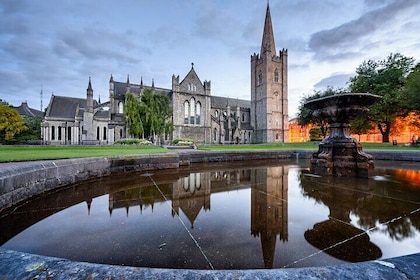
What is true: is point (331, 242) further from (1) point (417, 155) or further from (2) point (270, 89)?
(2) point (270, 89)

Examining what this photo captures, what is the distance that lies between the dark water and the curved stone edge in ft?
3.63

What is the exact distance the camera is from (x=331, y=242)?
2420mm

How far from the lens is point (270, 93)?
5444cm

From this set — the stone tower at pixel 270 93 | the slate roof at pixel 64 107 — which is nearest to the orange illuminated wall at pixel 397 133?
the stone tower at pixel 270 93

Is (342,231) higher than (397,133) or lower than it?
lower

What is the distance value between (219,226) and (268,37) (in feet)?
198

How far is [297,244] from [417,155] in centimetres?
1312

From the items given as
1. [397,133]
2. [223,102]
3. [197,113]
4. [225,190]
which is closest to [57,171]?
[225,190]

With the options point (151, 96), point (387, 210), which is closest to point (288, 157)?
point (387, 210)

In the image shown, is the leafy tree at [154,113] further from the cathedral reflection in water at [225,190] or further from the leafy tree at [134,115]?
the cathedral reflection in water at [225,190]

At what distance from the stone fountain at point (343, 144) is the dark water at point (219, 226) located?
2070mm

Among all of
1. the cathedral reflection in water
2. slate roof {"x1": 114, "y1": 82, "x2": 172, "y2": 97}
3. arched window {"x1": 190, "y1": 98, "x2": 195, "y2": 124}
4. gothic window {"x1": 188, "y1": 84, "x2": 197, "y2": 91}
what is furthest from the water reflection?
slate roof {"x1": 114, "y1": 82, "x2": 172, "y2": 97}

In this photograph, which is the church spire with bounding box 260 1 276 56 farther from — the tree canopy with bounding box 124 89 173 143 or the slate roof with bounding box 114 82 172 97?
the tree canopy with bounding box 124 89 173 143

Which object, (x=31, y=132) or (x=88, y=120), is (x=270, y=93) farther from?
(x=31, y=132)
